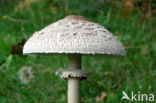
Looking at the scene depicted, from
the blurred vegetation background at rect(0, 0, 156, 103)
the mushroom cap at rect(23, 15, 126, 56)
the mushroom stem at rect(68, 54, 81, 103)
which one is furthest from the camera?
the blurred vegetation background at rect(0, 0, 156, 103)

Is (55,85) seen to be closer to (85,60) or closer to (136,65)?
(85,60)

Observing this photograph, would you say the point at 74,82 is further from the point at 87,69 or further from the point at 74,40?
the point at 87,69

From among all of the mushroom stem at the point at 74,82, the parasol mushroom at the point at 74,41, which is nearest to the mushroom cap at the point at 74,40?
the parasol mushroom at the point at 74,41

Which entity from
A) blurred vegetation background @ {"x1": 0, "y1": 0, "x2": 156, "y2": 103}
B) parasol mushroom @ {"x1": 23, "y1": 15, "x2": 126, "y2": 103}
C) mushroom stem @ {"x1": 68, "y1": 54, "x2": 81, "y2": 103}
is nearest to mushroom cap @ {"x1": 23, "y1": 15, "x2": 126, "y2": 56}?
parasol mushroom @ {"x1": 23, "y1": 15, "x2": 126, "y2": 103}

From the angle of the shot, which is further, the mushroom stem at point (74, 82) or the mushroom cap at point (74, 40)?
the mushroom stem at point (74, 82)

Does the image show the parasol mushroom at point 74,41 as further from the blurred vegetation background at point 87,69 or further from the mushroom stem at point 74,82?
the blurred vegetation background at point 87,69

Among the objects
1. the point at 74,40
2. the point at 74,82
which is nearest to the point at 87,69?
the point at 74,82

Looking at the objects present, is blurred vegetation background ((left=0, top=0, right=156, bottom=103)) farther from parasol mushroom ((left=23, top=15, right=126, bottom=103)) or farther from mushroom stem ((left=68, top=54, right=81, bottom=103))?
parasol mushroom ((left=23, top=15, right=126, bottom=103))

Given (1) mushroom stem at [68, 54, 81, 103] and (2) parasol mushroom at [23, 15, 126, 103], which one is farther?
(1) mushroom stem at [68, 54, 81, 103]
